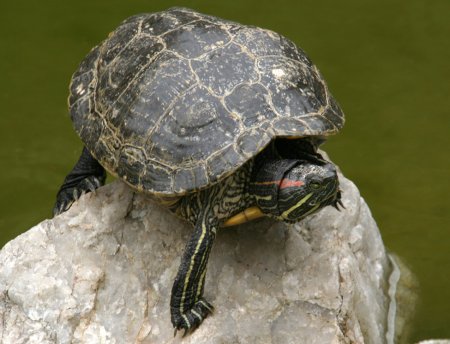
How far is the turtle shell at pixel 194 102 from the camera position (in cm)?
330

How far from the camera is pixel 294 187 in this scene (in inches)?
127

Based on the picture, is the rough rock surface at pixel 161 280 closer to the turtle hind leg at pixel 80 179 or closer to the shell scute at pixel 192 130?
the turtle hind leg at pixel 80 179

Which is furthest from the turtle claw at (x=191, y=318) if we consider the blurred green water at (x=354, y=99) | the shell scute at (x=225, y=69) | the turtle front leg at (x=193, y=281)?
the blurred green water at (x=354, y=99)

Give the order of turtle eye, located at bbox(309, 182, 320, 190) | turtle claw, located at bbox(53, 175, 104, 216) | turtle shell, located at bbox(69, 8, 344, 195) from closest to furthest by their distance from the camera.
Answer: turtle eye, located at bbox(309, 182, 320, 190)
turtle shell, located at bbox(69, 8, 344, 195)
turtle claw, located at bbox(53, 175, 104, 216)

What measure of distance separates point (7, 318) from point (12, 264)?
0.90 feet

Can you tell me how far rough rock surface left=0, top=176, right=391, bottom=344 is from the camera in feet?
11.1

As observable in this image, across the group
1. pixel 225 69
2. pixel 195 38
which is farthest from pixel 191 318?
pixel 195 38

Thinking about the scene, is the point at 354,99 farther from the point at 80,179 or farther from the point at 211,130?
the point at 211,130

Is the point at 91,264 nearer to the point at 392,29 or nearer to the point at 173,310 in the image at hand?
the point at 173,310

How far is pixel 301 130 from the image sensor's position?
3.30m

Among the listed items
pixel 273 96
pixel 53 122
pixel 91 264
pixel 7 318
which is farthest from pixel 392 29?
pixel 7 318

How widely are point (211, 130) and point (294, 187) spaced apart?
1.51 ft

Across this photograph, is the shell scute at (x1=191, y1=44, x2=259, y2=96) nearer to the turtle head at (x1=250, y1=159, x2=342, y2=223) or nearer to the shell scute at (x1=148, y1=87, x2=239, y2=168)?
the shell scute at (x1=148, y1=87, x2=239, y2=168)

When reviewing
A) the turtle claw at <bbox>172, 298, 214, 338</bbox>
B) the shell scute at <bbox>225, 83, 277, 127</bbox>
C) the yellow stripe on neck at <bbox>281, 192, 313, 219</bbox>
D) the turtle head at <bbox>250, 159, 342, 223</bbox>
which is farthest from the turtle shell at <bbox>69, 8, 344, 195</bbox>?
the turtle claw at <bbox>172, 298, 214, 338</bbox>
